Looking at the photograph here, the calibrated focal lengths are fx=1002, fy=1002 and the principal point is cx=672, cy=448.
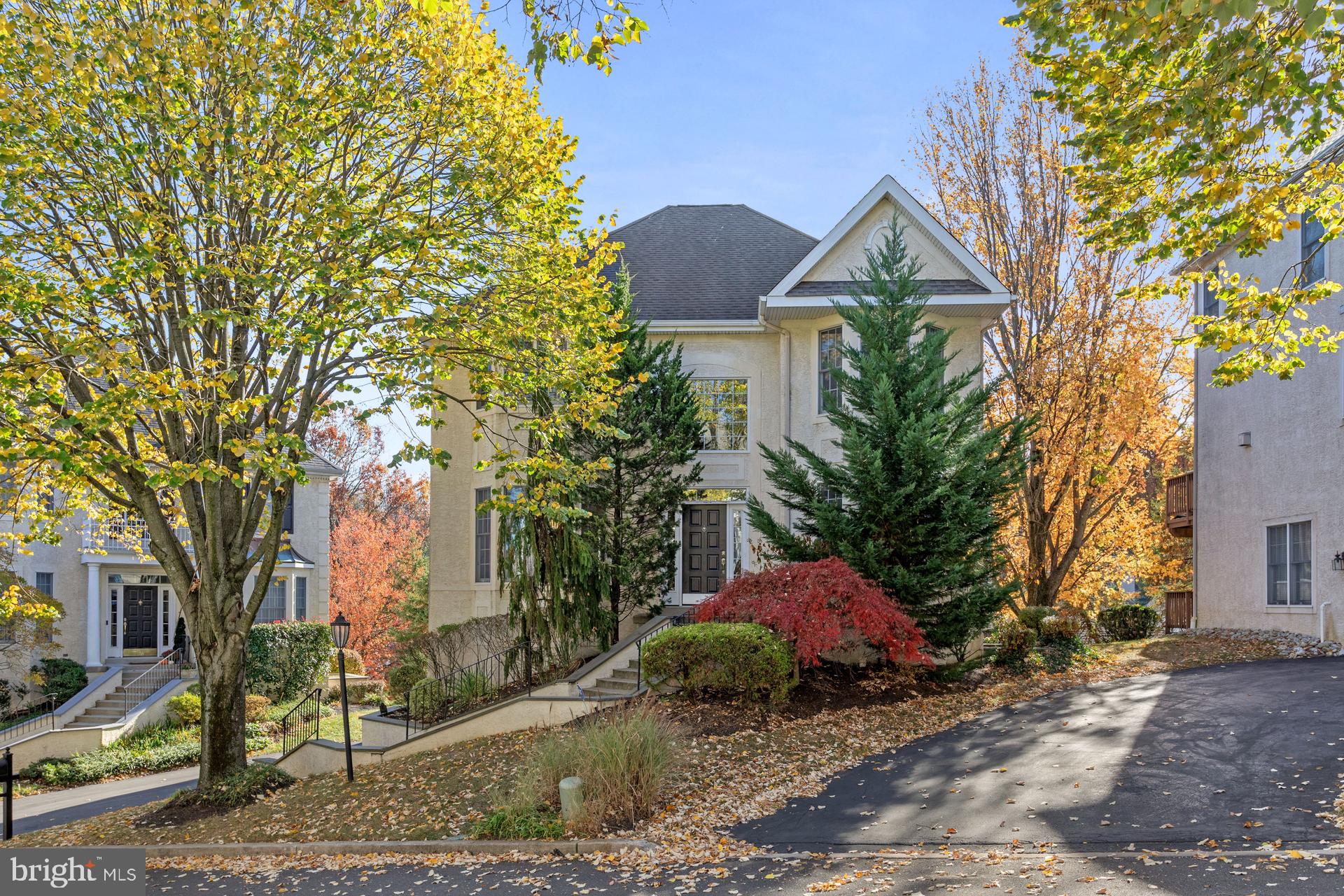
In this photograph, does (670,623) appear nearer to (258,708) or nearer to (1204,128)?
(1204,128)

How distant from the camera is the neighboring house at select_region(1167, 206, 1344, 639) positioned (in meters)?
17.3

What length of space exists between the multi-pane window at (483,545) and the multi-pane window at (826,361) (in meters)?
7.22

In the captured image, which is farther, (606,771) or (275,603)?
(275,603)

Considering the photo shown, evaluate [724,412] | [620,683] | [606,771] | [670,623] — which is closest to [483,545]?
[670,623]

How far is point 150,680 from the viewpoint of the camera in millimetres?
26172

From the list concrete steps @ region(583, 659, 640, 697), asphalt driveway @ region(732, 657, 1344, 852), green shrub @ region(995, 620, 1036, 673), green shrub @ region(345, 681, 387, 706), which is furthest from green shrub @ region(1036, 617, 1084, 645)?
green shrub @ region(345, 681, 387, 706)

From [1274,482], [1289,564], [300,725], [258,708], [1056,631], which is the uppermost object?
[1274,482]

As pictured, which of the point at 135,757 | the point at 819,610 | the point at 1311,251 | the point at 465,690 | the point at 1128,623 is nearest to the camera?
the point at 819,610

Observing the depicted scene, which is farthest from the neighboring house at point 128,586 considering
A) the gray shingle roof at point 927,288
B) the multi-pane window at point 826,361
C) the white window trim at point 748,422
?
the gray shingle roof at point 927,288

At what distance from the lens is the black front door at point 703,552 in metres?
19.9

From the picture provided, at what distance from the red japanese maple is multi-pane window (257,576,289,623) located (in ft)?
68.3

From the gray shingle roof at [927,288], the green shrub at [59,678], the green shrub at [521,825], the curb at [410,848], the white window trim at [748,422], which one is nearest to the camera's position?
the curb at [410,848]

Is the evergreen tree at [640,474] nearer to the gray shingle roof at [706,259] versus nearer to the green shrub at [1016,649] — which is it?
the gray shingle roof at [706,259]

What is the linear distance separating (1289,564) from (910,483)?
8.74 m
